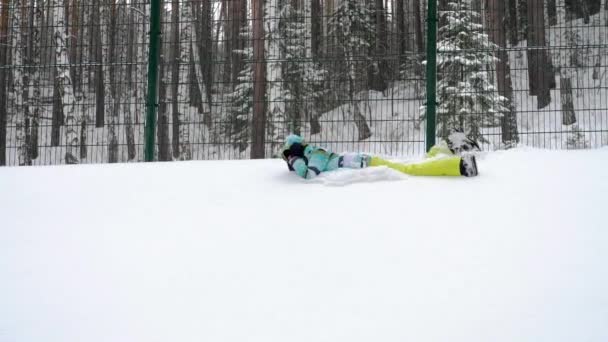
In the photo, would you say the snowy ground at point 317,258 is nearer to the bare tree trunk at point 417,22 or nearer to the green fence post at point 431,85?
the green fence post at point 431,85

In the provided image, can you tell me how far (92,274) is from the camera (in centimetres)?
242

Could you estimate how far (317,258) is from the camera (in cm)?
244

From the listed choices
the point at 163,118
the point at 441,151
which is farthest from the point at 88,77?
the point at 441,151

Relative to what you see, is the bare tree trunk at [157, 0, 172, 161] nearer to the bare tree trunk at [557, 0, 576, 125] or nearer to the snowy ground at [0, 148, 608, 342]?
the snowy ground at [0, 148, 608, 342]

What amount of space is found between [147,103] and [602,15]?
5.06 meters

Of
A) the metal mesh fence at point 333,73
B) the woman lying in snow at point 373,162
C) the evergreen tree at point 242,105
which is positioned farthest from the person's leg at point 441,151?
the evergreen tree at point 242,105

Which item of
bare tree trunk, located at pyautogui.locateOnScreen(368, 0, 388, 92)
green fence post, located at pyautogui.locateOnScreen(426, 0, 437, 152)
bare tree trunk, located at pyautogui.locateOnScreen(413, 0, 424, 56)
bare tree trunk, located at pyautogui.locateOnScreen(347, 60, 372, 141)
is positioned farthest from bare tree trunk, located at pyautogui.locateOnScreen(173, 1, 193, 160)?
green fence post, located at pyautogui.locateOnScreen(426, 0, 437, 152)

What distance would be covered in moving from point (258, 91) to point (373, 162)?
2.77 meters

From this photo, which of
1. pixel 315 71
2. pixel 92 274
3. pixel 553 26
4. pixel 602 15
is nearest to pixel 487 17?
pixel 553 26

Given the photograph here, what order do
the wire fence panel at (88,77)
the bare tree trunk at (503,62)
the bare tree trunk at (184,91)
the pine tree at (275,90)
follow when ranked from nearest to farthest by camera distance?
the bare tree trunk at (503,62), the pine tree at (275,90), the bare tree trunk at (184,91), the wire fence panel at (88,77)

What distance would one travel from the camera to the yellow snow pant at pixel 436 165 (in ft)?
11.3

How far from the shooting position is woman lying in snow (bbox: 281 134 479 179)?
11.3 ft

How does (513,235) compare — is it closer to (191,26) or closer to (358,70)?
(358,70)

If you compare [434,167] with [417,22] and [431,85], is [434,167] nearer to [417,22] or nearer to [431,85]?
[431,85]
